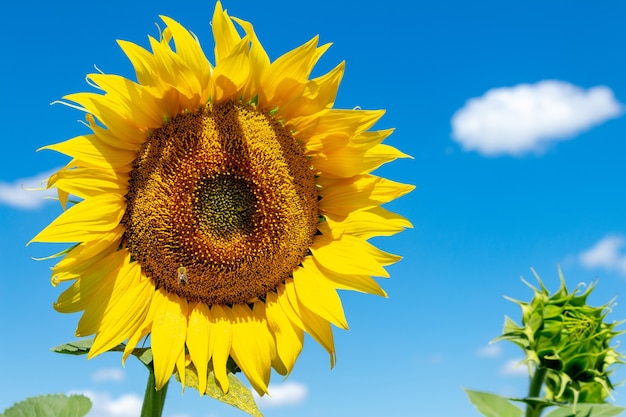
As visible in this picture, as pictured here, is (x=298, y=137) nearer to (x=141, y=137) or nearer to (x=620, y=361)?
(x=141, y=137)

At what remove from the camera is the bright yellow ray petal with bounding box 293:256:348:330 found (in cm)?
424

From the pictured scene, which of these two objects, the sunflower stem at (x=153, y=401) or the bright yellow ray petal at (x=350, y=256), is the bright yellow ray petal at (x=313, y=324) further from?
the sunflower stem at (x=153, y=401)

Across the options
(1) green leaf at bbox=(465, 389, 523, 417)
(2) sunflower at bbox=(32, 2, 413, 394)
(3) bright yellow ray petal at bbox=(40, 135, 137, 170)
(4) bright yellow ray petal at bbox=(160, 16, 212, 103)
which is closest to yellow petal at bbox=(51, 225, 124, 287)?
(2) sunflower at bbox=(32, 2, 413, 394)

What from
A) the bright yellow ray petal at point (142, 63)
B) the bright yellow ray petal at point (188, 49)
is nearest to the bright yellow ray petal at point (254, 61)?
the bright yellow ray petal at point (188, 49)

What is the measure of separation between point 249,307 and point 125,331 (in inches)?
28.6

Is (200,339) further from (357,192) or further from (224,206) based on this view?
(357,192)

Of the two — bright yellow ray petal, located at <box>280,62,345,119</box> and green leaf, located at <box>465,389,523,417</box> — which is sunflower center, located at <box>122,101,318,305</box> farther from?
green leaf, located at <box>465,389,523,417</box>

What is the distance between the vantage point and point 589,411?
4.71 meters

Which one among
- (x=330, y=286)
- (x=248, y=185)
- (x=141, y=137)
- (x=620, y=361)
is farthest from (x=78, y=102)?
(x=620, y=361)

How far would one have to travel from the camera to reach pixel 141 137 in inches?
156

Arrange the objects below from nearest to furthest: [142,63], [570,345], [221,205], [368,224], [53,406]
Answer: [142,63], [221,205], [368,224], [53,406], [570,345]

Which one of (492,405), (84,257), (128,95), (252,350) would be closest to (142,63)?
(128,95)

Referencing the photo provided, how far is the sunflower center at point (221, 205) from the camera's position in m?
4.01

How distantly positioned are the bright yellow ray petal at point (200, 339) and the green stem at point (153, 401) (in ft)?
0.67
